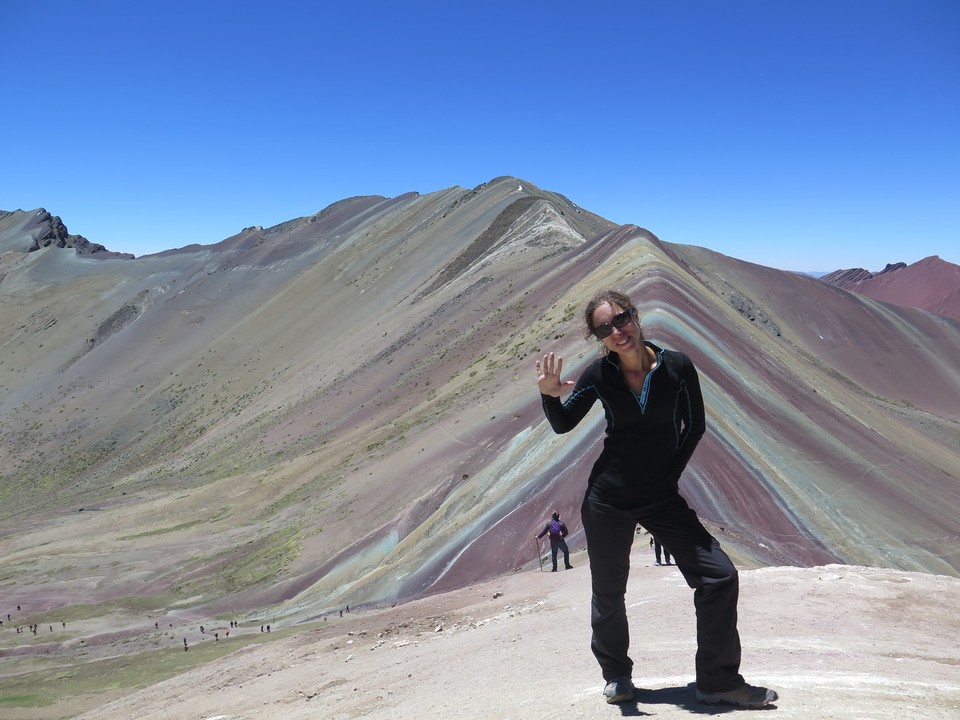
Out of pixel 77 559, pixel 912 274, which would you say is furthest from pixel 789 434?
pixel 912 274

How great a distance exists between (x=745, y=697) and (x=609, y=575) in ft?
3.14

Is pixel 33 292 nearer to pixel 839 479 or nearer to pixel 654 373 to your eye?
pixel 839 479

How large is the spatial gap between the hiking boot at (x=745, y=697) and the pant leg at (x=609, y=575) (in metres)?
0.54

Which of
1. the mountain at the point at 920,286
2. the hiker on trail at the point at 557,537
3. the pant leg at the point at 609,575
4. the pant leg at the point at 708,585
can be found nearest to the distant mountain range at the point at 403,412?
the hiker on trail at the point at 557,537

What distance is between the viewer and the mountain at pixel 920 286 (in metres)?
82.9

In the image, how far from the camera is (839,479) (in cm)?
1714

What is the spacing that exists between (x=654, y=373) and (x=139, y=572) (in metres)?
22.3

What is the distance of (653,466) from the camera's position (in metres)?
4.32

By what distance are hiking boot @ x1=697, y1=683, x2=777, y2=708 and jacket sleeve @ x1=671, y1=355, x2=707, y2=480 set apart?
1.21 m

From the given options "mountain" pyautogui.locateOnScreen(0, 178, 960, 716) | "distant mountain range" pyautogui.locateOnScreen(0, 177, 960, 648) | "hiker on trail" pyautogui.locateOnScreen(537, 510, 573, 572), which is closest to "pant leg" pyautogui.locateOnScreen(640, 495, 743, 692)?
"mountain" pyautogui.locateOnScreen(0, 178, 960, 716)

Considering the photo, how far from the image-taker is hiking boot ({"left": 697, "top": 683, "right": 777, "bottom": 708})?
4.33 meters

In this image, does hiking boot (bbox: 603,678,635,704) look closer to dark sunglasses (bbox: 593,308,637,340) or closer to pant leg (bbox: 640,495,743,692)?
pant leg (bbox: 640,495,743,692)

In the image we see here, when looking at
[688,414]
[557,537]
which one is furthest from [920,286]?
[688,414]

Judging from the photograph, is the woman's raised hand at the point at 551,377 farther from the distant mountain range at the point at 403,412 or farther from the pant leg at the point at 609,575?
the distant mountain range at the point at 403,412
